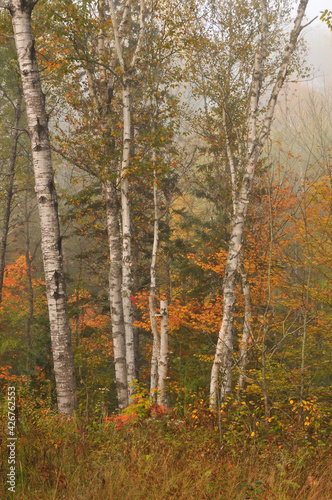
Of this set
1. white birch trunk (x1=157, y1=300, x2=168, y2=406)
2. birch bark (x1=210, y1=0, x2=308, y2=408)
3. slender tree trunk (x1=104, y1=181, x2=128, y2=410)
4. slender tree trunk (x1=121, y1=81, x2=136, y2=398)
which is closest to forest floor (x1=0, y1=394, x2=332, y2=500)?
white birch trunk (x1=157, y1=300, x2=168, y2=406)

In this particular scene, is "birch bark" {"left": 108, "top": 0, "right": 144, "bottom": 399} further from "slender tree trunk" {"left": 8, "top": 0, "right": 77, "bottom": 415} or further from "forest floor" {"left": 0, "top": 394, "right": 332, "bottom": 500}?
"forest floor" {"left": 0, "top": 394, "right": 332, "bottom": 500}

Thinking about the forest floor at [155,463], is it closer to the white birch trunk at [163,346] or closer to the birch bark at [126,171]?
the white birch trunk at [163,346]

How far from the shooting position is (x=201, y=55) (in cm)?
1200

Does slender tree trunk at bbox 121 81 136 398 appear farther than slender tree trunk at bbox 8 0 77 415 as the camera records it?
Yes

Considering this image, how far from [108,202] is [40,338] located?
5.81m

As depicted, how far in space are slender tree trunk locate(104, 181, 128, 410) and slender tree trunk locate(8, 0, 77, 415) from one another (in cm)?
358

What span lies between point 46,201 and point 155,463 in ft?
11.2

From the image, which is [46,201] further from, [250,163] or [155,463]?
[250,163]

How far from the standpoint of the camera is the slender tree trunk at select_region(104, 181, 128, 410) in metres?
8.47

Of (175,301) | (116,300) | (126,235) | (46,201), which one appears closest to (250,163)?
(126,235)

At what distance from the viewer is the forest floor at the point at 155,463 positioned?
10.2 ft

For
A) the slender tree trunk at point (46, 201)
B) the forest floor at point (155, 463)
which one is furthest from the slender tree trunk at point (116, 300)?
the forest floor at point (155, 463)

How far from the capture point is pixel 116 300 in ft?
28.4

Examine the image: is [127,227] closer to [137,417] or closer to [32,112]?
[32,112]
